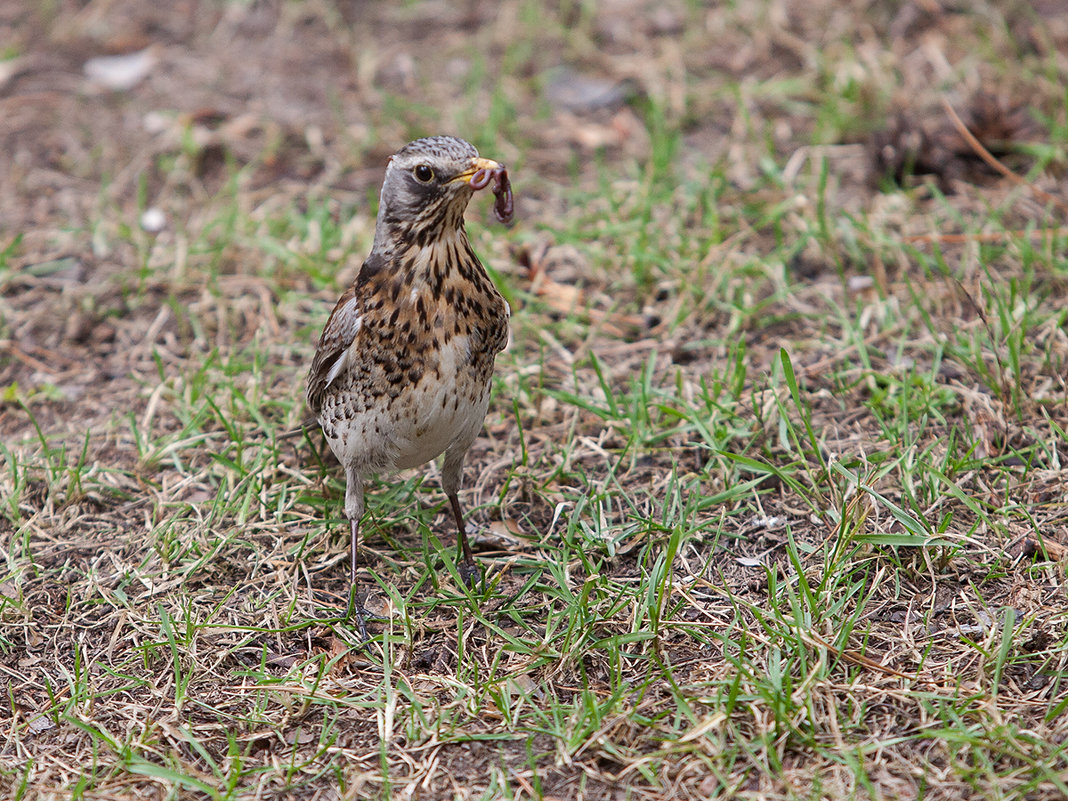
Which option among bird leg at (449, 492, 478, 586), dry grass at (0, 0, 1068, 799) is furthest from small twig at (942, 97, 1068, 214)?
bird leg at (449, 492, 478, 586)

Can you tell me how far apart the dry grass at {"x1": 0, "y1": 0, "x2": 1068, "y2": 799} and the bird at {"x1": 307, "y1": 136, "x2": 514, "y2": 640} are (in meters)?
0.59

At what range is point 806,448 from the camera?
15.2 feet

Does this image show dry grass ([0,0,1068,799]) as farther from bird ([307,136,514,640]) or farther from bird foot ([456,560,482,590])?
bird ([307,136,514,640])

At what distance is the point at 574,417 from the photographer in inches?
197

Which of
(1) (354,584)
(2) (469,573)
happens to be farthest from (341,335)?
(2) (469,573)

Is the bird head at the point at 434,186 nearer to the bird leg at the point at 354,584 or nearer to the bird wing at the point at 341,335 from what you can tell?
the bird wing at the point at 341,335

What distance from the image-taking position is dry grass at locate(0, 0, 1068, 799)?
3.54 metres

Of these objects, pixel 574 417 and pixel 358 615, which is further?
pixel 574 417

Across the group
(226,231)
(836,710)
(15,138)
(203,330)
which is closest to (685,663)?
(836,710)

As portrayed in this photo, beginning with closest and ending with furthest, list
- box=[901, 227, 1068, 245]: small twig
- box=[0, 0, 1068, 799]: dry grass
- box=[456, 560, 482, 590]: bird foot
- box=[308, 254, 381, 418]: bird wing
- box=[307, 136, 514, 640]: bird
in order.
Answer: box=[0, 0, 1068, 799]: dry grass
box=[307, 136, 514, 640]: bird
box=[308, 254, 381, 418]: bird wing
box=[456, 560, 482, 590]: bird foot
box=[901, 227, 1068, 245]: small twig

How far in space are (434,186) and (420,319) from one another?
44 cm

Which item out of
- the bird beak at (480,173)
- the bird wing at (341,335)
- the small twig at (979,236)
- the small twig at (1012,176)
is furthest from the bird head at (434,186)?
the small twig at (1012,176)

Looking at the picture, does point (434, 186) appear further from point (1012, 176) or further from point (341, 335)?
point (1012, 176)

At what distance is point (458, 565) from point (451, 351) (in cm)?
93
